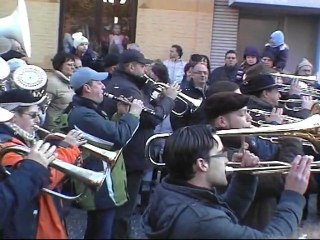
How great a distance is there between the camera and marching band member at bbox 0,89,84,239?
12.5 ft

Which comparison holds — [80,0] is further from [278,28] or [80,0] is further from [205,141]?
[205,141]

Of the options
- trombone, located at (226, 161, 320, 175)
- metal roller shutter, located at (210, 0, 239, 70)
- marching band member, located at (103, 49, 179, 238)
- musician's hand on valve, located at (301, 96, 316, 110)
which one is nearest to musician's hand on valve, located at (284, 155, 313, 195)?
trombone, located at (226, 161, 320, 175)

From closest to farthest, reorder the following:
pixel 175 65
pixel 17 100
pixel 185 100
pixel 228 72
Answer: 1. pixel 17 100
2. pixel 185 100
3. pixel 228 72
4. pixel 175 65

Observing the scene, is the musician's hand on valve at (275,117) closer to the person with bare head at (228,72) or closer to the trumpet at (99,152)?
the trumpet at (99,152)

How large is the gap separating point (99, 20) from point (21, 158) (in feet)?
29.1

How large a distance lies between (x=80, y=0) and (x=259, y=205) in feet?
29.4

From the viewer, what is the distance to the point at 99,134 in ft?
17.5

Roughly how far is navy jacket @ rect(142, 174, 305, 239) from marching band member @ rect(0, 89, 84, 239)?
739 mm

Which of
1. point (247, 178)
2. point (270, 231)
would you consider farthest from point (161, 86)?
point (270, 231)

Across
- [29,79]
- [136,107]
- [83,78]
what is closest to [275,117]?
[136,107]

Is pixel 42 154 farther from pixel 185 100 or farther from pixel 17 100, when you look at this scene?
pixel 185 100

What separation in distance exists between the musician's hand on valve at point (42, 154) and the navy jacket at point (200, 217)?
64cm

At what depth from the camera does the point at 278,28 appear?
500 inches

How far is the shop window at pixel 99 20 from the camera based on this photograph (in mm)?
12430
